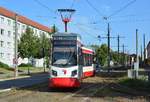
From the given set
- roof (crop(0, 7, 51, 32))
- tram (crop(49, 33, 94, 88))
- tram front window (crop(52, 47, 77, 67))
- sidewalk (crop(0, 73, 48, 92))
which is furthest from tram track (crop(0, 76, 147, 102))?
roof (crop(0, 7, 51, 32))

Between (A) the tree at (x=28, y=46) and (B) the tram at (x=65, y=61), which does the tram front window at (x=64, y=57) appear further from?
(A) the tree at (x=28, y=46)

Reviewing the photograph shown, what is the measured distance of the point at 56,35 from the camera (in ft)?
84.5

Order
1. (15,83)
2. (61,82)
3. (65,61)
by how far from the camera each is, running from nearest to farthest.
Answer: (61,82), (65,61), (15,83)

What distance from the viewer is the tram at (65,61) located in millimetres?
24422

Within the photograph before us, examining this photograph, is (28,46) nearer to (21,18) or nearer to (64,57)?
(21,18)

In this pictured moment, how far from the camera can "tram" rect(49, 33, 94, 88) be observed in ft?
80.1

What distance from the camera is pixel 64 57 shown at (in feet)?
82.2

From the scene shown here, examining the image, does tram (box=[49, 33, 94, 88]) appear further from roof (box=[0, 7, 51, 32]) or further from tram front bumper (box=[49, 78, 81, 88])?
roof (box=[0, 7, 51, 32])

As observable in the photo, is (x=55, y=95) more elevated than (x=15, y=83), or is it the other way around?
(x=55, y=95)

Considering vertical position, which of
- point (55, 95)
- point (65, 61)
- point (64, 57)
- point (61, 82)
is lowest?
point (55, 95)

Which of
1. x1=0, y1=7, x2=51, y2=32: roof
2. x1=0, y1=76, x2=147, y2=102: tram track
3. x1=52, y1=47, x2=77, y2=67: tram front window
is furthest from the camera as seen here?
x1=0, y1=7, x2=51, y2=32: roof

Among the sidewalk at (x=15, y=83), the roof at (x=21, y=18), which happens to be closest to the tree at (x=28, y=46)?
the roof at (x=21, y=18)

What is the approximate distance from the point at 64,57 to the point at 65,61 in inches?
11.3

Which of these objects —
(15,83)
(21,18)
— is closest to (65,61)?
(15,83)
